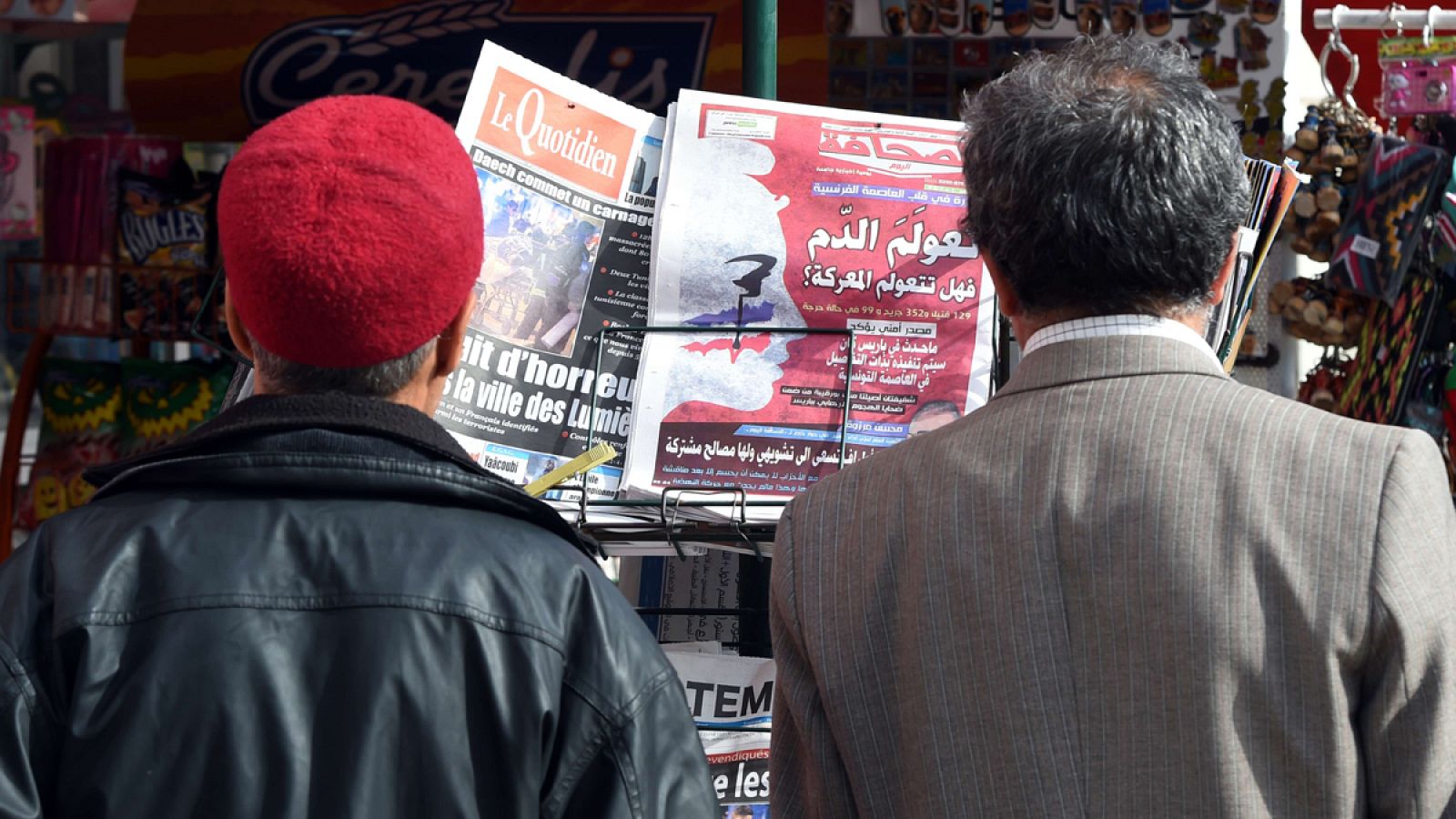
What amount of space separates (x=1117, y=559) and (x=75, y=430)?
359cm

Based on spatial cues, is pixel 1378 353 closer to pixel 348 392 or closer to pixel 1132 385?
pixel 1132 385

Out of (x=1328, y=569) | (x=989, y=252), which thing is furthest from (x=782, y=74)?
Result: (x=1328, y=569)

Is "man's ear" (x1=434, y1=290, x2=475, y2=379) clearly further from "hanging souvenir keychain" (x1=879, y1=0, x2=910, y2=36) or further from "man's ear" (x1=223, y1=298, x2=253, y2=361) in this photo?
→ "hanging souvenir keychain" (x1=879, y1=0, x2=910, y2=36)

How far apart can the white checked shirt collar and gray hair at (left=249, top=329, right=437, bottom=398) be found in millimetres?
481

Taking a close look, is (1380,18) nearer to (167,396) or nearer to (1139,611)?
(1139,611)

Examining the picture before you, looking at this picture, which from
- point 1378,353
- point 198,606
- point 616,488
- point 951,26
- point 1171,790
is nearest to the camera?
point 198,606

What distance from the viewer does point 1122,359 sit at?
114 centimetres

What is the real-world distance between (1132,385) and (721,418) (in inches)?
21.4

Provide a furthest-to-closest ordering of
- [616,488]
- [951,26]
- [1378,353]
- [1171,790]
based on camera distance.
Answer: [951,26] < [1378,353] < [616,488] < [1171,790]

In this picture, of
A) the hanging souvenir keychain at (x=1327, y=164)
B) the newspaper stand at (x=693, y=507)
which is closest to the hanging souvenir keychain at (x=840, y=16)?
the hanging souvenir keychain at (x=1327, y=164)

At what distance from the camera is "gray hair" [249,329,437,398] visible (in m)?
1.06

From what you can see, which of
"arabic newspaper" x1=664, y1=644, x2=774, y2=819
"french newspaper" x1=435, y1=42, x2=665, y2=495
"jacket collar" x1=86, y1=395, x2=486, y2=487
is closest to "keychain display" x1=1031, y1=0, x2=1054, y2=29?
"french newspaper" x1=435, y1=42, x2=665, y2=495

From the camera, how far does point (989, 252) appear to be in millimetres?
1203

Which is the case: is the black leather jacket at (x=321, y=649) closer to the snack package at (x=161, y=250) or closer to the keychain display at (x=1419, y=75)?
the keychain display at (x=1419, y=75)
